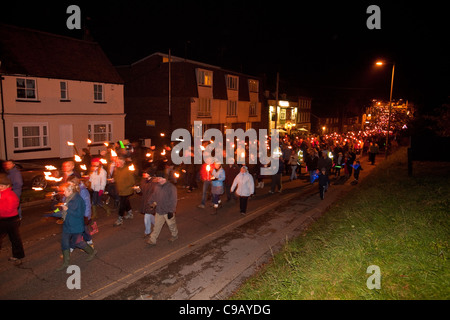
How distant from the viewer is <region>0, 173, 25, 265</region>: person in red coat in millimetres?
6059

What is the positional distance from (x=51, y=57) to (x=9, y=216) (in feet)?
61.4

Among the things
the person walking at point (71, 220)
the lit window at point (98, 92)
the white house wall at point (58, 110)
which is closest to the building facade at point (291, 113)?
the white house wall at point (58, 110)

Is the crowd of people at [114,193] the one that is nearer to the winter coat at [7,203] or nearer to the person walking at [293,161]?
the winter coat at [7,203]

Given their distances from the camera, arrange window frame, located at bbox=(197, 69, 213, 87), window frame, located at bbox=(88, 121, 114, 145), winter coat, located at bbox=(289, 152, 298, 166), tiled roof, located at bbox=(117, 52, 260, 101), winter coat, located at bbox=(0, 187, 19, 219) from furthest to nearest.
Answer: window frame, located at bbox=(197, 69, 213, 87)
tiled roof, located at bbox=(117, 52, 260, 101)
window frame, located at bbox=(88, 121, 114, 145)
winter coat, located at bbox=(289, 152, 298, 166)
winter coat, located at bbox=(0, 187, 19, 219)

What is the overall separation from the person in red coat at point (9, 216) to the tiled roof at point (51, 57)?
15568 millimetres

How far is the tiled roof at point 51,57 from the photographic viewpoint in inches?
758

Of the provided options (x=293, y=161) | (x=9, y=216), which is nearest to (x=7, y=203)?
(x=9, y=216)

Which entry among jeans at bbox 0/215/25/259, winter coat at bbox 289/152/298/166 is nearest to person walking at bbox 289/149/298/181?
winter coat at bbox 289/152/298/166

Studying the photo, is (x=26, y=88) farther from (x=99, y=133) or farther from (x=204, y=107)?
(x=204, y=107)

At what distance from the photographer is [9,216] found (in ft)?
20.2

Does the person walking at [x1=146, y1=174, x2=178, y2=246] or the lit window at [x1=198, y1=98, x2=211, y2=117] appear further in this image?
the lit window at [x1=198, y1=98, x2=211, y2=117]

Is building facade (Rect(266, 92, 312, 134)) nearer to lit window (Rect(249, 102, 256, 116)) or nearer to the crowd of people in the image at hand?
lit window (Rect(249, 102, 256, 116))

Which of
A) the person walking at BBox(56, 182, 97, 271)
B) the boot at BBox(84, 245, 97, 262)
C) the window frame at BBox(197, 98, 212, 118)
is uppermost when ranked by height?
the window frame at BBox(197, 98, 212, 118)

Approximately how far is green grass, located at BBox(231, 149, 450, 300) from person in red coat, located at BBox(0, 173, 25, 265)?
14.9 feet
